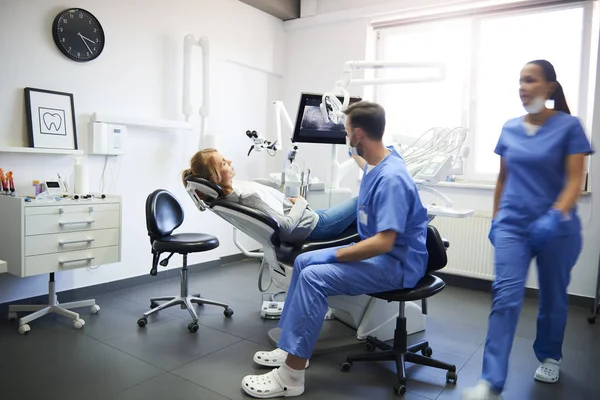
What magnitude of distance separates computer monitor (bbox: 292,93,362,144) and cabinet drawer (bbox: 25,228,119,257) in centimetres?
128

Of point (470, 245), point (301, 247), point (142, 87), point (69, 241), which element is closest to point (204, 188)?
point (301, 247)

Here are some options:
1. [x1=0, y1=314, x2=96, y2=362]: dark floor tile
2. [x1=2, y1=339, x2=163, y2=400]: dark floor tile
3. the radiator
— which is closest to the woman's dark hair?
the radiator

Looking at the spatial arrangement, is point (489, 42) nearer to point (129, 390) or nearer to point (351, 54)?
point (351, 54)

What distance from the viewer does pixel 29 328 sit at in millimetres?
2477

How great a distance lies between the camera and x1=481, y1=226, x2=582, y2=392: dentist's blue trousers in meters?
1.65

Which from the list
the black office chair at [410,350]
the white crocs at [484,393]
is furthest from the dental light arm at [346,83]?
the white crocs at [484,393]

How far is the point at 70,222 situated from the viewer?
2.59 metres

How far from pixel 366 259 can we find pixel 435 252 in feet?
1.39

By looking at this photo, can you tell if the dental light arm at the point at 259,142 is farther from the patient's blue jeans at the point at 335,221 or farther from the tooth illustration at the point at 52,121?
the tooth illustration at the point at 52,121

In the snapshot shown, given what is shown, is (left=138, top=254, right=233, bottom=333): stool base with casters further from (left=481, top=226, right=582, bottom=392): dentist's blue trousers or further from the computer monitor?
(left=481, top=226, right=582, bottom=392): dentist's blue trousers

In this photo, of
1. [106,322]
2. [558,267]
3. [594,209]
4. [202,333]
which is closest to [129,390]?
[202,333]

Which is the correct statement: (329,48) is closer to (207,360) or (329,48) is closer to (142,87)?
(142,87)

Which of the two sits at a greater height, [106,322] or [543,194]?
[543,194]

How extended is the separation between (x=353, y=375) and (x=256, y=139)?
1.79 meters
